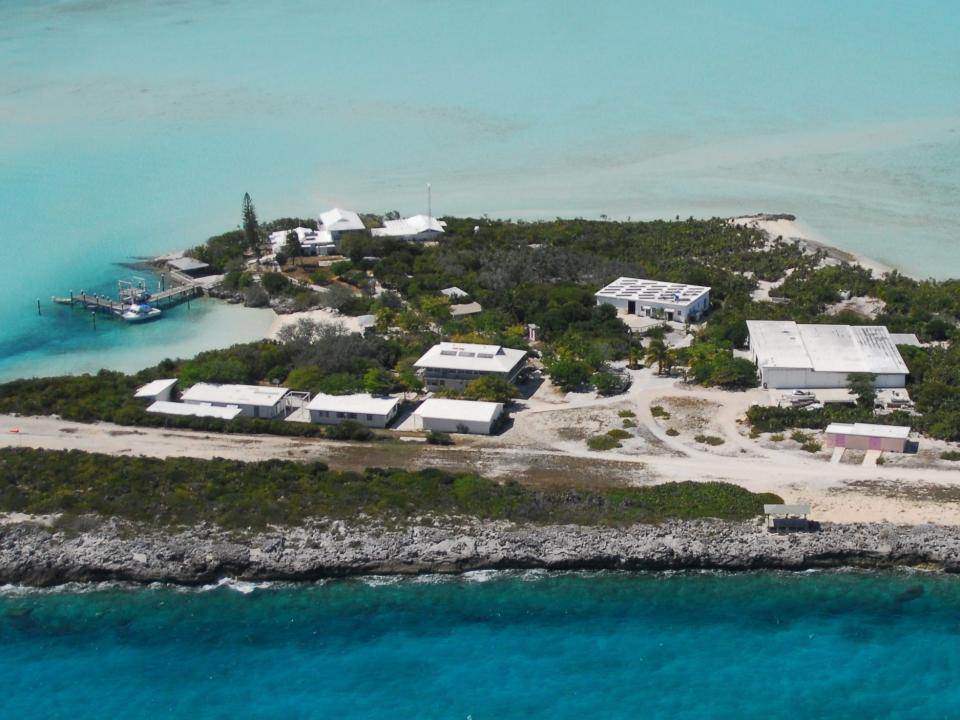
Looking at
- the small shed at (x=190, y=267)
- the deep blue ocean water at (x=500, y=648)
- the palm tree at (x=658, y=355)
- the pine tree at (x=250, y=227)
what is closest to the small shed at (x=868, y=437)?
the deep blue ocean water at (x=500, y=648)

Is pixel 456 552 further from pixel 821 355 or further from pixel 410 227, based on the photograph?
pixel 410 227

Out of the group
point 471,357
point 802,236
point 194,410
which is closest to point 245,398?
point 194,410

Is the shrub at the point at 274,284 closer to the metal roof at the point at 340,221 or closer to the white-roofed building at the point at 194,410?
the metal roof at the point at 340,221

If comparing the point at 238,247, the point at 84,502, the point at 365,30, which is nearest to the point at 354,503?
the point at 84,502

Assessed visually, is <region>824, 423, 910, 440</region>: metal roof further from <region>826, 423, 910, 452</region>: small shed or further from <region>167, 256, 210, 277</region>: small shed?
<region>167, 256, 210, 277</region>: small shed

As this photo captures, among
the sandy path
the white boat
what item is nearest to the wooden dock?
the white boat

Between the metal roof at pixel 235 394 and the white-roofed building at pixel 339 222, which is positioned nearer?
the metal roof at pixel 235 394
